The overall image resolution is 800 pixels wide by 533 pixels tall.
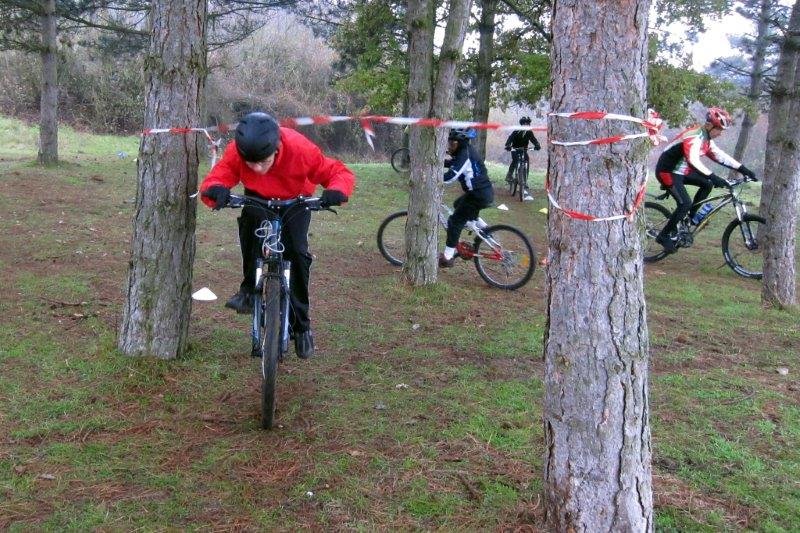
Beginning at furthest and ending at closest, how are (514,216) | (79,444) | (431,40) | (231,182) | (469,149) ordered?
(514,216), (469,149), (431,40), (231,182), (79,444)

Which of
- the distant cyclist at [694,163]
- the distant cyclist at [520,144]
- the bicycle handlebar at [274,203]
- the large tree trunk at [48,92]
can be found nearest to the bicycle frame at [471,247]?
the distant cyclist at [694,163]

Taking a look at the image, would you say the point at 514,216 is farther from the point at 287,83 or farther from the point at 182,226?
the point at 287,83

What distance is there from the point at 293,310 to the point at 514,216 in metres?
10.8

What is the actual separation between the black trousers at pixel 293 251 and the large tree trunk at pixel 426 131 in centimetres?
277

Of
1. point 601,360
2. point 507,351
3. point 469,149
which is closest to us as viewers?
point 601,360

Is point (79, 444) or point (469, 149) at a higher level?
point (469, 149)

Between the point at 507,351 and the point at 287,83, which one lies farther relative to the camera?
the point at 287,83

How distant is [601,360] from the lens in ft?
9.13

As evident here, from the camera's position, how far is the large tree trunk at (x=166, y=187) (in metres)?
4.70

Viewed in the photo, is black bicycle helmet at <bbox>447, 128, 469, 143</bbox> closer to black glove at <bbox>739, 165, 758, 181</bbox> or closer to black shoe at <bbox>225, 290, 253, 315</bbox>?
black shoe at <bbox>225, 290, 253, 315</bbox>

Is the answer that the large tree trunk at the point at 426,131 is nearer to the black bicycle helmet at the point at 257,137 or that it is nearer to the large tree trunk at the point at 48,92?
the black bicycle helmet at the point at 257,137

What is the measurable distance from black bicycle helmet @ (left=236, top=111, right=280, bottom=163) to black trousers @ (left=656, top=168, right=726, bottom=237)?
7309mm

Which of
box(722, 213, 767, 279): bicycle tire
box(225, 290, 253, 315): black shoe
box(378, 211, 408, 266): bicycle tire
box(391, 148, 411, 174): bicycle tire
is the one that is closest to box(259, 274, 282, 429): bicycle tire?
box(225, 290, 253, 315): black shoe

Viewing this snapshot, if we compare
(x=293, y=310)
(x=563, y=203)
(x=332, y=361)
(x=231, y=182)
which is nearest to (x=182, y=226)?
(x=231, y=182)
